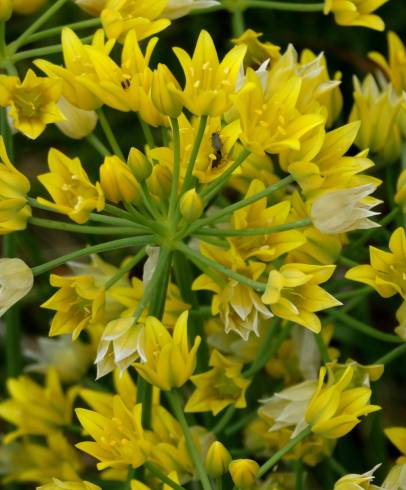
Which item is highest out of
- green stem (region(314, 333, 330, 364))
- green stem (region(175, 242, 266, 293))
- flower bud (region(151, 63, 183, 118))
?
flower bud (region(151, 63, 183, 118))

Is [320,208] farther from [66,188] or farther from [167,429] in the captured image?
[167,429]

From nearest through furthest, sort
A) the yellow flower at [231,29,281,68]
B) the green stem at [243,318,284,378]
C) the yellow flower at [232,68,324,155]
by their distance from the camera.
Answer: the yellow flower at [232,68,324,155], the green stem at [243,318,284,378], the yellow flower at [231,29,281,68]

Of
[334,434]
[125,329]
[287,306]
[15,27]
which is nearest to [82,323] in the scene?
[125,329]

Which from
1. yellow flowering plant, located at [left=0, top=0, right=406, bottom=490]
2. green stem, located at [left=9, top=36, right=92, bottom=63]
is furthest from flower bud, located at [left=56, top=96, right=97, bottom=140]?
green stem, located at [left=9, top=36, right=92, bottom=63]

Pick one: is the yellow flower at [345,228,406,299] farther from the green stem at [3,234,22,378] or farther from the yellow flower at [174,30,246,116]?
the green stem at [3,234,22,378]

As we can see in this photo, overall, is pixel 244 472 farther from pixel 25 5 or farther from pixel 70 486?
pixel 25 5

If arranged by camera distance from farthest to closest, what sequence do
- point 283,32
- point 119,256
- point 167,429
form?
point 283,32
point 119,256
point 167,429
